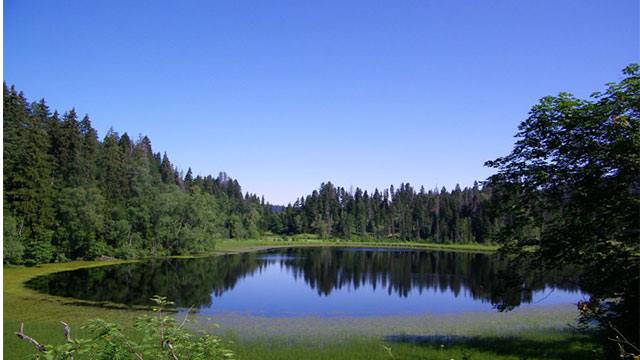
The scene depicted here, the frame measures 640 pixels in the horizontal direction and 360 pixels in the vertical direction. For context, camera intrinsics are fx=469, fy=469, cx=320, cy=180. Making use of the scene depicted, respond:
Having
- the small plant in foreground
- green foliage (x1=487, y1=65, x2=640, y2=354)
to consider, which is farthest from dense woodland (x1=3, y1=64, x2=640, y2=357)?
the small plant in foreground

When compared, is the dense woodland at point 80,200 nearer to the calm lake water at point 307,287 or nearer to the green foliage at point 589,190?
the green foliage at point 589,190

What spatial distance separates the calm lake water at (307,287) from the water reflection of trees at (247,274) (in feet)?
0.27

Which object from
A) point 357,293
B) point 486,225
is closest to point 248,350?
point 357,293

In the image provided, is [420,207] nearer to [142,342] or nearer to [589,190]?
[589,190]

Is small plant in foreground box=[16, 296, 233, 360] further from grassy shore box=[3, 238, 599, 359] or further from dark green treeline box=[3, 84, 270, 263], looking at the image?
dark green treeline box=[3, 84, 270, 263]

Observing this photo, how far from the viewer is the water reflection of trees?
4166 centimetres

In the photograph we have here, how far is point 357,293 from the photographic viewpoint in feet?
160

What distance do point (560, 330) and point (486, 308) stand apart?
11.7 m

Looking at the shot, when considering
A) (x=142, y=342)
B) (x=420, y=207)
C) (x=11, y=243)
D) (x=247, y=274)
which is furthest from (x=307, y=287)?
(x=420, y=207)

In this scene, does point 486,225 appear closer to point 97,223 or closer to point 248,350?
point 97,223

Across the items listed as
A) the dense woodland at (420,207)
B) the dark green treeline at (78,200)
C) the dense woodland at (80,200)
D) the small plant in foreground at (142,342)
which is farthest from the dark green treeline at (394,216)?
the small plant in foreground at (142,342)

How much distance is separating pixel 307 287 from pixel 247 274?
1304 cm

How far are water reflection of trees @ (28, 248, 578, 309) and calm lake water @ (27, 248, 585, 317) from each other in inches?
3.2

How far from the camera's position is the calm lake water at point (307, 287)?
126 ft
